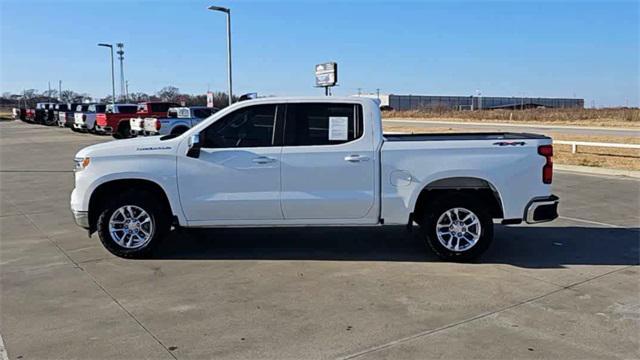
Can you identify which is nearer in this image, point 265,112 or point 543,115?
point 265,112

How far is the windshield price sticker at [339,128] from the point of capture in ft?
20.7

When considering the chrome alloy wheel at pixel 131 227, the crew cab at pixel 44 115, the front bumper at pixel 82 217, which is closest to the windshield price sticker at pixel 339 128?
the chrome alloy wheel at pixel 131 227

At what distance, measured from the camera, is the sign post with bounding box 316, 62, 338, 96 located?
26881 millimetres

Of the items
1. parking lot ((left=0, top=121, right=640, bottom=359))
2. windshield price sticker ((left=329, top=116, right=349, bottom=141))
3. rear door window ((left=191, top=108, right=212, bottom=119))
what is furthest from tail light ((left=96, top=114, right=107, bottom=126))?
windshield price sticker ((left=329, top=116, right=349, bottom=141))

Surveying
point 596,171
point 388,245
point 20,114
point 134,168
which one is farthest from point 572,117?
point 20,114

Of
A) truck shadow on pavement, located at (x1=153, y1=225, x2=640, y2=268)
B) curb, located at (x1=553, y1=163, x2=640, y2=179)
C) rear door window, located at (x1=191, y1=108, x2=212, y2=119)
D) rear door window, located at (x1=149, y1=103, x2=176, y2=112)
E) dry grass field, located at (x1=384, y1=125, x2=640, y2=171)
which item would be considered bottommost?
truck shadow on pavement, located at (x1=153, y1=225, x2=640, y2=268)

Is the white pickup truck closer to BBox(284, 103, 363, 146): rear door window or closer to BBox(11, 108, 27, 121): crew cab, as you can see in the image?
BBox(284, 103, 363, 146): rear door window

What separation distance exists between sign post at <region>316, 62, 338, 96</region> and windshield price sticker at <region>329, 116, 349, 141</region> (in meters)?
20.9

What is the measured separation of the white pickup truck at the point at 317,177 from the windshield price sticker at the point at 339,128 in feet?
0.04

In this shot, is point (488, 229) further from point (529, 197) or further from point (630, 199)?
point (630, 199)

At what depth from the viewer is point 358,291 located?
5.39 meters

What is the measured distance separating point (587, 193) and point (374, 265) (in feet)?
23.4

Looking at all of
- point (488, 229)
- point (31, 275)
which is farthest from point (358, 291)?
point (31, 275)

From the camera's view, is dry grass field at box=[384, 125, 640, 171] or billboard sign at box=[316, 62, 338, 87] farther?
billboard sign at box=[316, 62, 338, 87]
